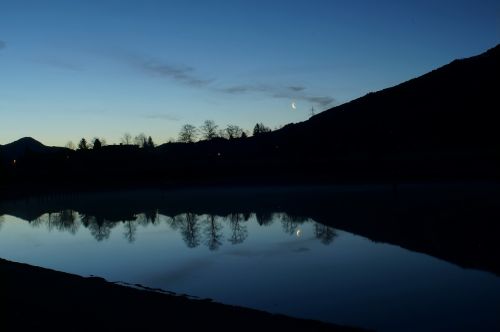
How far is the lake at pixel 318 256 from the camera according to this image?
14.4 meters

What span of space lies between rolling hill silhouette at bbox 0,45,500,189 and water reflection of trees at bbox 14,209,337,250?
44056 millimetres

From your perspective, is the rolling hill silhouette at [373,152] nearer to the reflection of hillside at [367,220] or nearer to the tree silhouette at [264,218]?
the reflection of hillside at [367,220]

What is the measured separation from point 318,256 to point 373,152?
8559cm

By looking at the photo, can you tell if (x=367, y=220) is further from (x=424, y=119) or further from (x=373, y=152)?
(x=424, y=119)

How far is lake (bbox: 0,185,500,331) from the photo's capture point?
1437 centimetres

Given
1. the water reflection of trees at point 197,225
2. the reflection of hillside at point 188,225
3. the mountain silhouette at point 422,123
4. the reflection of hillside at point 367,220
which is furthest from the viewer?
the mountain silhouette at point 422,123

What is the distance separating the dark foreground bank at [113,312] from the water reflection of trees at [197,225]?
37.1 ft

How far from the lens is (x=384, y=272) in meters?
18.7

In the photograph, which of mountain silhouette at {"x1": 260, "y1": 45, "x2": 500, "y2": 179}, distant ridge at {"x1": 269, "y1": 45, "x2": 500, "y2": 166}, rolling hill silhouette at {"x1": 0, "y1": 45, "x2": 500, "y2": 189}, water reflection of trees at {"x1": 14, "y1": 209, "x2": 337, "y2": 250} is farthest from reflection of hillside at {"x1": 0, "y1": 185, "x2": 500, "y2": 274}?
distant ridge at {"x1": 269, "y1": 45, "x2": 500, "y2": 166}

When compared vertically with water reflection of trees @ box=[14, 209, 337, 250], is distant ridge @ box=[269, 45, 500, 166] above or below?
above

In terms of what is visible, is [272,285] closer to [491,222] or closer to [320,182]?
[491,222]

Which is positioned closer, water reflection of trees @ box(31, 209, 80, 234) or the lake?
the lake

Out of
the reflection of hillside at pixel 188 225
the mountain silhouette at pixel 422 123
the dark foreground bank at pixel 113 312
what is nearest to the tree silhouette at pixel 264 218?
the reflection of hillside at pixel 188 225

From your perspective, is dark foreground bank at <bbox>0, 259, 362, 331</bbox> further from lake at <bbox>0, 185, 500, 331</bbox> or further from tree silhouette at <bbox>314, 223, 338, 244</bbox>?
tree silhouette at <bbox>314, 223, 338, 244</bbox>
